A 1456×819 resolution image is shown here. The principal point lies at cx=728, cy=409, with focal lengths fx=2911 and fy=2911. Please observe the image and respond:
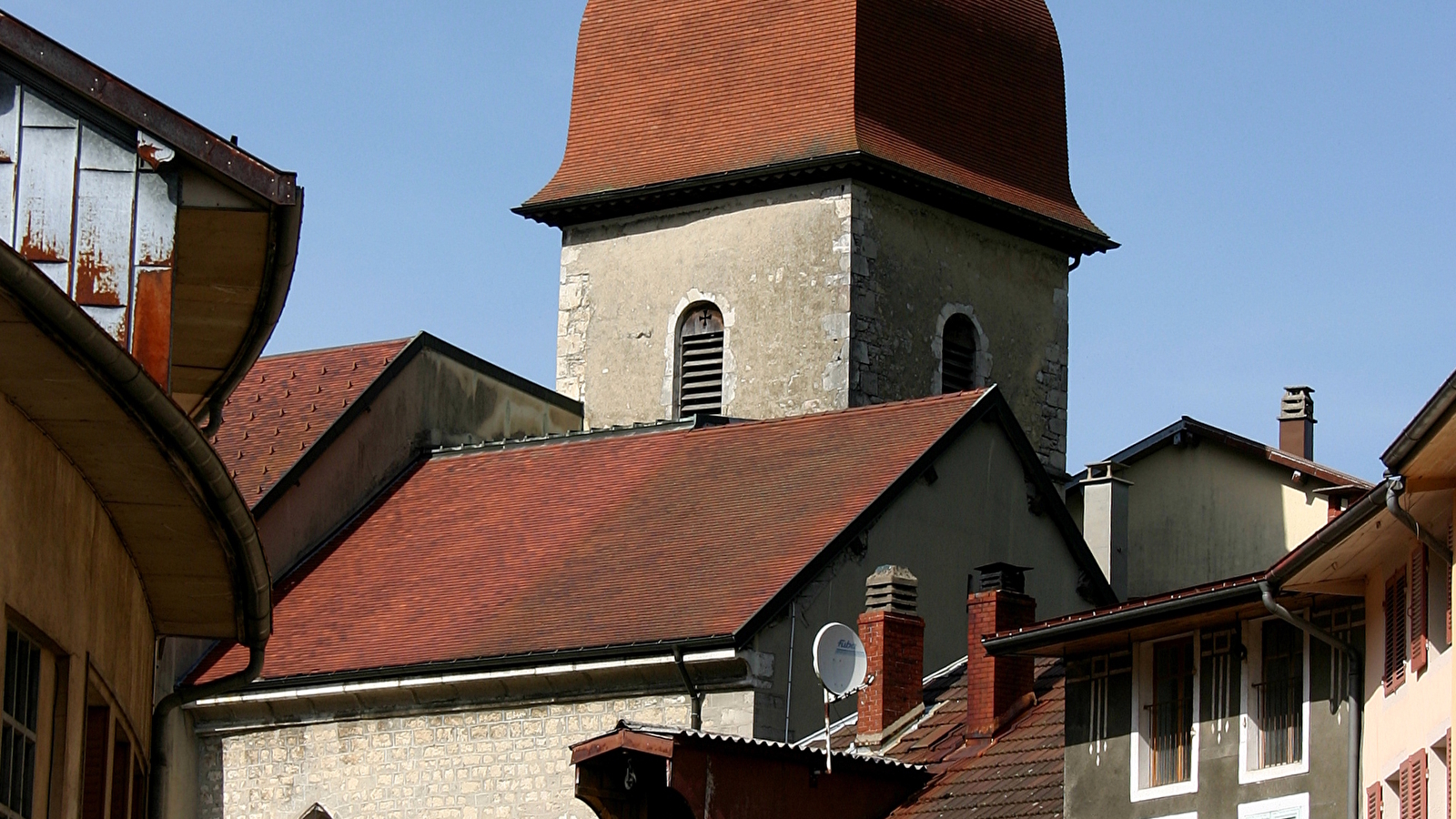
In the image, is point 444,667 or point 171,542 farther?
point 444,667

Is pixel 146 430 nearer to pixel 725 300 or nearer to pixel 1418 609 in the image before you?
pixel 1418 609

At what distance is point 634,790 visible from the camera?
67.4 feet

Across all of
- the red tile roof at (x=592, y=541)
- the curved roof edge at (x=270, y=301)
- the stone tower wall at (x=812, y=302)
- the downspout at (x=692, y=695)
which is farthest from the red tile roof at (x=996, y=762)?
the stone tower wall at (x=812, y=302)

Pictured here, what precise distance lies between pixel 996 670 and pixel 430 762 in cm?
677

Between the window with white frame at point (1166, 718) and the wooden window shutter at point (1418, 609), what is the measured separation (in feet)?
9.50

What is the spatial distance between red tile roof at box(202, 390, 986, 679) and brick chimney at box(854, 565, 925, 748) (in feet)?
3.84

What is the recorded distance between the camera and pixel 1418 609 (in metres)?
13.7

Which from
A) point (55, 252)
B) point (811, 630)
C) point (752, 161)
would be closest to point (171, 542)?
point (55, 252)

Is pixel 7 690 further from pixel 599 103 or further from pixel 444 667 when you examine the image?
pixel 599 103

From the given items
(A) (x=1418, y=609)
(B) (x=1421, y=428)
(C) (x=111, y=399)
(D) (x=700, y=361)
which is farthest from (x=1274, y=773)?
(D) (x=700, y=361)

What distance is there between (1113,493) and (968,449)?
423 cm

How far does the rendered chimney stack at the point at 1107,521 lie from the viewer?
29.9m

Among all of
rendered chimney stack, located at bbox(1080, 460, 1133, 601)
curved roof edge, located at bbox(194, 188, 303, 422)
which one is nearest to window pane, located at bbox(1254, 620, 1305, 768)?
curved roof edge, located at bbox(194, 188, 303, 422)

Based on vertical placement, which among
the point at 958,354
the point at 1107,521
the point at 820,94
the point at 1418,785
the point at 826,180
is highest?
the point at 820,94
